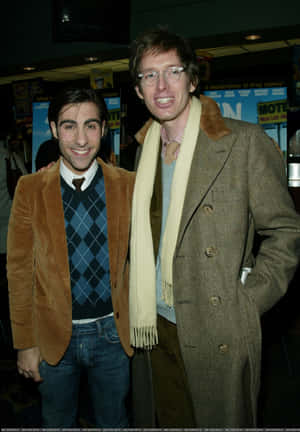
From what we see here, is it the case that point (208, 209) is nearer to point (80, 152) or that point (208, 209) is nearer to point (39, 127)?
point (80, 152)

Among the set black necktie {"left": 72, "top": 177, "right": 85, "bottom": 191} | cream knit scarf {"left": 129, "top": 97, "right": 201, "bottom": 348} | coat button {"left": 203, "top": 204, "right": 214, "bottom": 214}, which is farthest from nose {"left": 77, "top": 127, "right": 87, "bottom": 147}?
coat button {"left": 203, "top": 204, "right": 214, "bottom": 214}

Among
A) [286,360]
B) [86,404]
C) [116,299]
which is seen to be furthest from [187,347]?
[286,360]

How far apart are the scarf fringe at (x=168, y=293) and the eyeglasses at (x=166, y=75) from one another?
807 millimetres

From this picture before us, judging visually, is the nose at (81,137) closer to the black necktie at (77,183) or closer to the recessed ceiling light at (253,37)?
the black necktie at (77,183)

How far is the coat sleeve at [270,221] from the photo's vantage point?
1442mm

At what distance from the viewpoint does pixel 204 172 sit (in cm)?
149

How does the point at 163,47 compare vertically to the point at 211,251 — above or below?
above

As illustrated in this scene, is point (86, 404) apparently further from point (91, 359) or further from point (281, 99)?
point (281, 99)

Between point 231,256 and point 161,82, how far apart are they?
733mm

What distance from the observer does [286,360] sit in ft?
11.2

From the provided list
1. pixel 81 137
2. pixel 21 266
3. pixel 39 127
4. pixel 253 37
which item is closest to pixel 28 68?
pixel 39 127

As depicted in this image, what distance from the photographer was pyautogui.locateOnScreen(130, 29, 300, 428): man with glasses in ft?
4.82

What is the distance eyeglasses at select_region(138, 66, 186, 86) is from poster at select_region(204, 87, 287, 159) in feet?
7.12

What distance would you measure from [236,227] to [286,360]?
2436 millimetres
